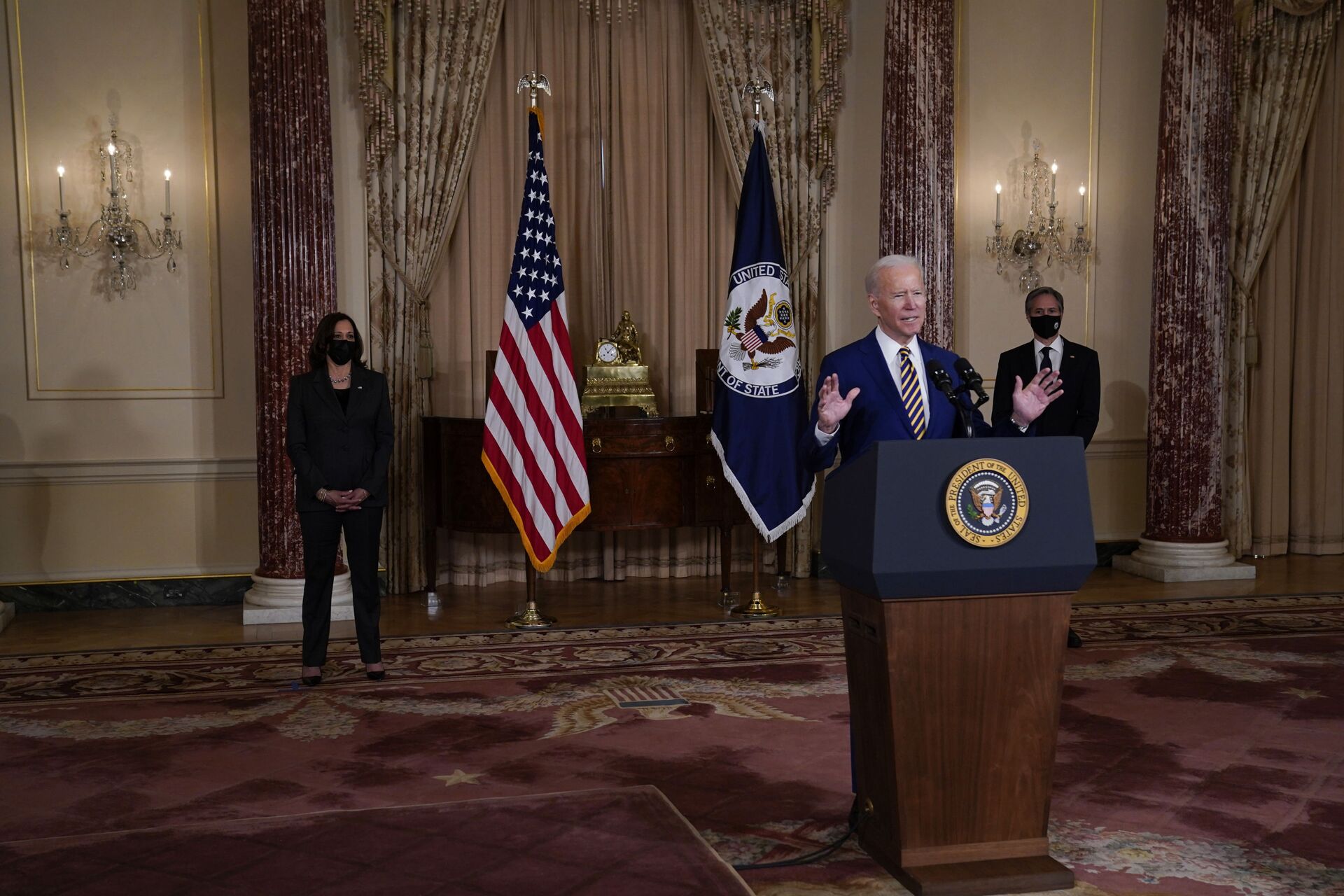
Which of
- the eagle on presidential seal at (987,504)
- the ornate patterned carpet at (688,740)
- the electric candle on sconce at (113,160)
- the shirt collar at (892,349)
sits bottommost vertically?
the ornate patterned carpet at (688,740)

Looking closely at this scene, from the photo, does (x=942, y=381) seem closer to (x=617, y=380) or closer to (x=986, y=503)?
(x=986, y=503)

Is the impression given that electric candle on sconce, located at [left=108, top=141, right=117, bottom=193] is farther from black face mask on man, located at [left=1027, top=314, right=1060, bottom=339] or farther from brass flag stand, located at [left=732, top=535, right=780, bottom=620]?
black face mask on man, located at [left=1027, top=314, right=1060, bottom=339]

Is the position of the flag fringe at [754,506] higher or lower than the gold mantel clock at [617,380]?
lower

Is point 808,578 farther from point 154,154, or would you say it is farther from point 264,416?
point 154,154

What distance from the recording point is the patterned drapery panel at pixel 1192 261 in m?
8.06

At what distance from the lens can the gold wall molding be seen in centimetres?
716

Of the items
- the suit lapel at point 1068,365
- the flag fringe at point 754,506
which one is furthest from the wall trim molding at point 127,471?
the suit lapel at point 1068,365

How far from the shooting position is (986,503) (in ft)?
9.41

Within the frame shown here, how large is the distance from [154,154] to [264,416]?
1880 mm

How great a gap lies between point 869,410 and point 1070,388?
3014 mm

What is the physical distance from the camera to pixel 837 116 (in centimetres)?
837

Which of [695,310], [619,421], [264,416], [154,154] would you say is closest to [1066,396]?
[619,421]

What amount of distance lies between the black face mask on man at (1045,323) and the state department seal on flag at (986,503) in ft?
10.2

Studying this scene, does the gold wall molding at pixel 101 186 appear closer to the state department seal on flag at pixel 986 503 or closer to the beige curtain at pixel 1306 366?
the state department seal on flag at pixel 986 503
